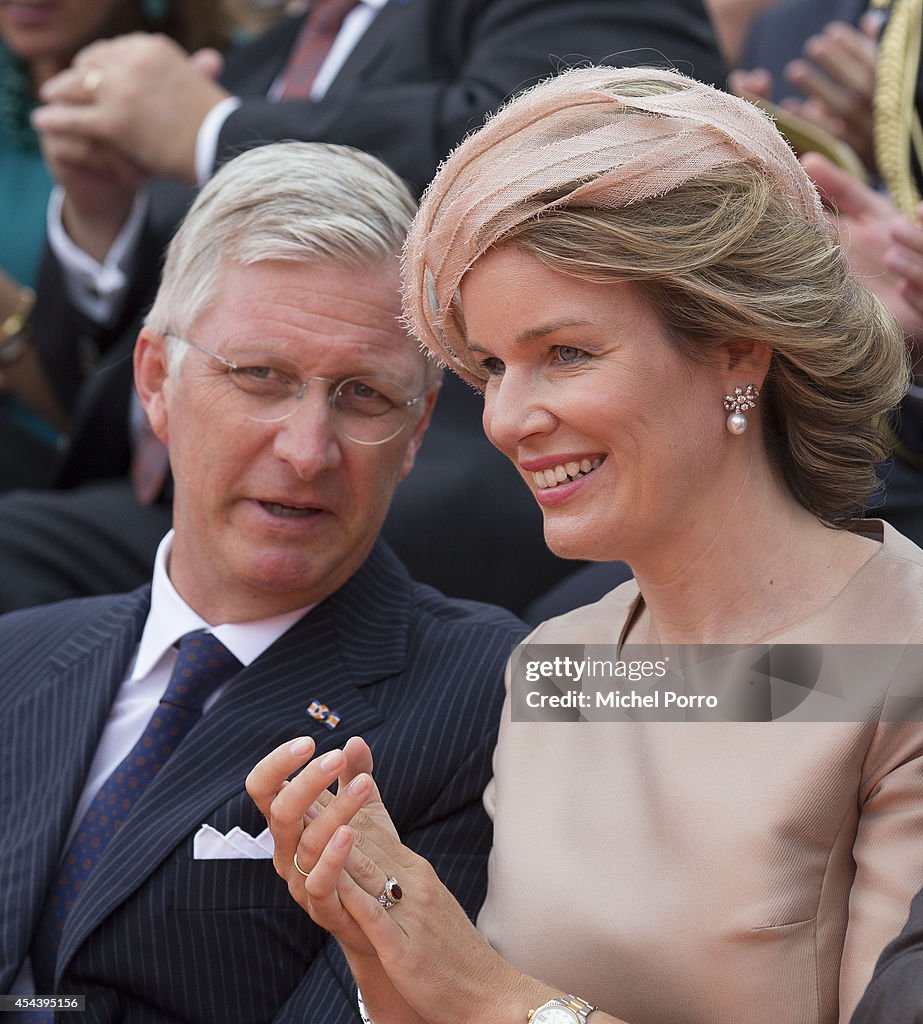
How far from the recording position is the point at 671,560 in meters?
2.10

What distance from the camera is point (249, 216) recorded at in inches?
101

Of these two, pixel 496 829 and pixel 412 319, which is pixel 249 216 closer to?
pixel 412 319

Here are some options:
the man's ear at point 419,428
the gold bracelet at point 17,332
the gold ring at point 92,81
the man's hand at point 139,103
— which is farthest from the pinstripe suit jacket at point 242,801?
the gold bracelet at point 17,332

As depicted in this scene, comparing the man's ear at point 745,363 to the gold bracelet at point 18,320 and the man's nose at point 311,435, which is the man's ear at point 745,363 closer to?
the man's nose at point 311,435

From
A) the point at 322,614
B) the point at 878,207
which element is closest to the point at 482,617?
the point at 322,614

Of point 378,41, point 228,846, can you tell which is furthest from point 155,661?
point 378,41

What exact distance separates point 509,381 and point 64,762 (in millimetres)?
1003

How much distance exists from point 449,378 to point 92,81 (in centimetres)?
111

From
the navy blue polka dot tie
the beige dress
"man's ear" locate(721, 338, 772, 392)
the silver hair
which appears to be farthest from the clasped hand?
Answer: the silver hair

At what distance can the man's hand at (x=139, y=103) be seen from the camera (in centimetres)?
365

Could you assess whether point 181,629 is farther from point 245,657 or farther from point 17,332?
point 17,332

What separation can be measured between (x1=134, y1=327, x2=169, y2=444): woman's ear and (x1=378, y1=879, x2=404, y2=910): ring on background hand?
1.09m

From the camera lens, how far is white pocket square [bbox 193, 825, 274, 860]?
91.5 inches

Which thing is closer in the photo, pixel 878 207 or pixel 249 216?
pixel 249 216
